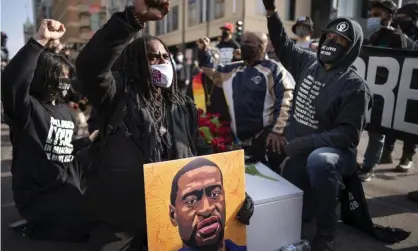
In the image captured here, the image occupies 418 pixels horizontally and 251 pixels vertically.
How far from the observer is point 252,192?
233 cm

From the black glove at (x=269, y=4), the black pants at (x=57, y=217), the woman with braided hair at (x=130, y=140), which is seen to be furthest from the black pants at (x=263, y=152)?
the woman with braided hair at (x=130, y=140)

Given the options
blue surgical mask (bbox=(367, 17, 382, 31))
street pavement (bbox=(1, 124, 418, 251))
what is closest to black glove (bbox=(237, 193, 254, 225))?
street pavement (bbox=(1, 124, 418, 251))

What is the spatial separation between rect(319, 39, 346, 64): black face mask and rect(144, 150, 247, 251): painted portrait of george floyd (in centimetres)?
123

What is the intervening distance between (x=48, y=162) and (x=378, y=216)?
8.95 feet

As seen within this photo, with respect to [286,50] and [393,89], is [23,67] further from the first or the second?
[393,89]

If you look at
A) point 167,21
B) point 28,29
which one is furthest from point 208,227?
point 167,21

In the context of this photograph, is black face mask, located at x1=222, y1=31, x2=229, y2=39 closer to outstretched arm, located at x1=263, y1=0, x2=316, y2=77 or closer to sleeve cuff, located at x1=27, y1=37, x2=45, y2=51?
outstretched arm, located at x1=263, y1=0, x2=316, y2=77

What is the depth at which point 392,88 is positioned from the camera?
12.3ft

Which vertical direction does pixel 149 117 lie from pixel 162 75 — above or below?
below

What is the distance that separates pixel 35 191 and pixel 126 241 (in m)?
1.40

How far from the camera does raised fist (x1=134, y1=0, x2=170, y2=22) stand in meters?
1.34

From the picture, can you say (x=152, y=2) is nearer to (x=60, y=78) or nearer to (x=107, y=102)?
(x=107, y=102)

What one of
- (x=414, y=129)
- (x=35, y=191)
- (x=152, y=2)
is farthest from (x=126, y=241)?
(x=414, y=129)

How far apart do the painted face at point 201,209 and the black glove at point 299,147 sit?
3.28 feet
